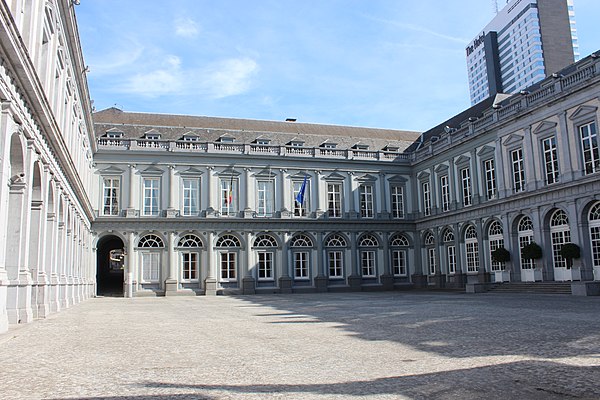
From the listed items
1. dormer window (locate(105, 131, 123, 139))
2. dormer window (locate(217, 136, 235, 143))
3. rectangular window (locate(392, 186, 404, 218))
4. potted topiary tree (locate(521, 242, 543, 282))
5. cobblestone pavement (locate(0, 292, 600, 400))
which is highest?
dormer window (locate(105, 131, 123, 139))

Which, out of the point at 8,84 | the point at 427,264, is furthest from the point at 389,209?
the point at 8,84

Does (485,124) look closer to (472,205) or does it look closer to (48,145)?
(472,205)

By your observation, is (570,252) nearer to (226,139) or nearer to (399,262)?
(399,262)

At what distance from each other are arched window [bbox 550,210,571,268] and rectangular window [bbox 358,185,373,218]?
14465 mm

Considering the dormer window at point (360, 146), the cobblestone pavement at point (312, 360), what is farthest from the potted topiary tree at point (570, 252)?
the dormer window at point (360, 146)

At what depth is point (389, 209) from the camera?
40.0 meters

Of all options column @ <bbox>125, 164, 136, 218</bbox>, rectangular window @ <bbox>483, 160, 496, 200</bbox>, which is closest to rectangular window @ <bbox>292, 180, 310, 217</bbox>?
column @ <bbox>125, 164, 136, 218</bbox>

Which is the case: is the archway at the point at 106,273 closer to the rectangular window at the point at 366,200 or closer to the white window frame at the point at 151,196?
the white window frame at the point at 151,196

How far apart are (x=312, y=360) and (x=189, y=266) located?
2942cm

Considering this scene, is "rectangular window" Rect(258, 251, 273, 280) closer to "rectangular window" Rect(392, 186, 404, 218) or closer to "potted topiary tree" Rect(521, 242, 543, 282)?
"rectangular window" Rect(392, 186, 404, 218)

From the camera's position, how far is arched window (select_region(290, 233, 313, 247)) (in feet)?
124

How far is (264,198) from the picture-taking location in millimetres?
37750

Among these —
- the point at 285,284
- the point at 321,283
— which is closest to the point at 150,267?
the point at 285,284

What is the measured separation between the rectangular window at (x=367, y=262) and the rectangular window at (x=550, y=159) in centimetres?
1482
